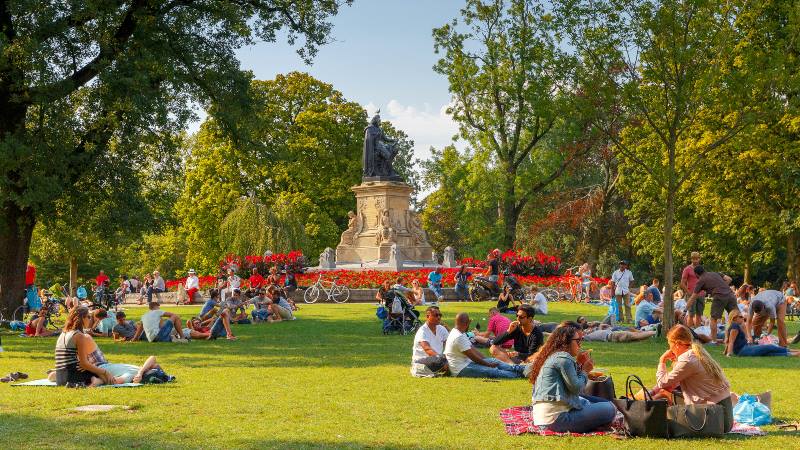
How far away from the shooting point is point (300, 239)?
2100 inches

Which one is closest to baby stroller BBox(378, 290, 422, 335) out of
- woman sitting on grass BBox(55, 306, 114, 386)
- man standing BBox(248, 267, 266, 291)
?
woman sitting on grass BBox(55, 306, 114, 386)

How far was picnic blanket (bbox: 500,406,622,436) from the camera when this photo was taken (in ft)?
28.7

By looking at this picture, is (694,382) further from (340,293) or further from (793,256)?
(793,256)

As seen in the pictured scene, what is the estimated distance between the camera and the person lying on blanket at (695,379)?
8.71 metres

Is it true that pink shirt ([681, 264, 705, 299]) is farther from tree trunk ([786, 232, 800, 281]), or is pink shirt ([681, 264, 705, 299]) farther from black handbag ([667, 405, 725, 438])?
tree trunk ([786, 232, 800, 281])

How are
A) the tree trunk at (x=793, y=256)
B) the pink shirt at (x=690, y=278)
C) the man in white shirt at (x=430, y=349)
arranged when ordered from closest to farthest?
1. the man in white shirt at (x=430, y=349)
2. the pink shirt at (x=690, y=278)
3. the tree trunk at (x=793, y=256)

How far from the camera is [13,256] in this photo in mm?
22266

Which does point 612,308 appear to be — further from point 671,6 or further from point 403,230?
point 403,230

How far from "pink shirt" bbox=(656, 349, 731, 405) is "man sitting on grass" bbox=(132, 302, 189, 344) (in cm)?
1261

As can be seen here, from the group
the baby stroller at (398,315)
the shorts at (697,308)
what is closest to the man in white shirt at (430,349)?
the baby stroller at (398,315)

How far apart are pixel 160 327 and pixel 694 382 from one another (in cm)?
1316

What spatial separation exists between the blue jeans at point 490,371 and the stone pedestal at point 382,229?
27105 mm

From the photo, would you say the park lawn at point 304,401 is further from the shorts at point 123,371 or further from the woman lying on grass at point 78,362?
the shorts at point 123,371

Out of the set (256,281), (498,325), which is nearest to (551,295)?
(256,281)
